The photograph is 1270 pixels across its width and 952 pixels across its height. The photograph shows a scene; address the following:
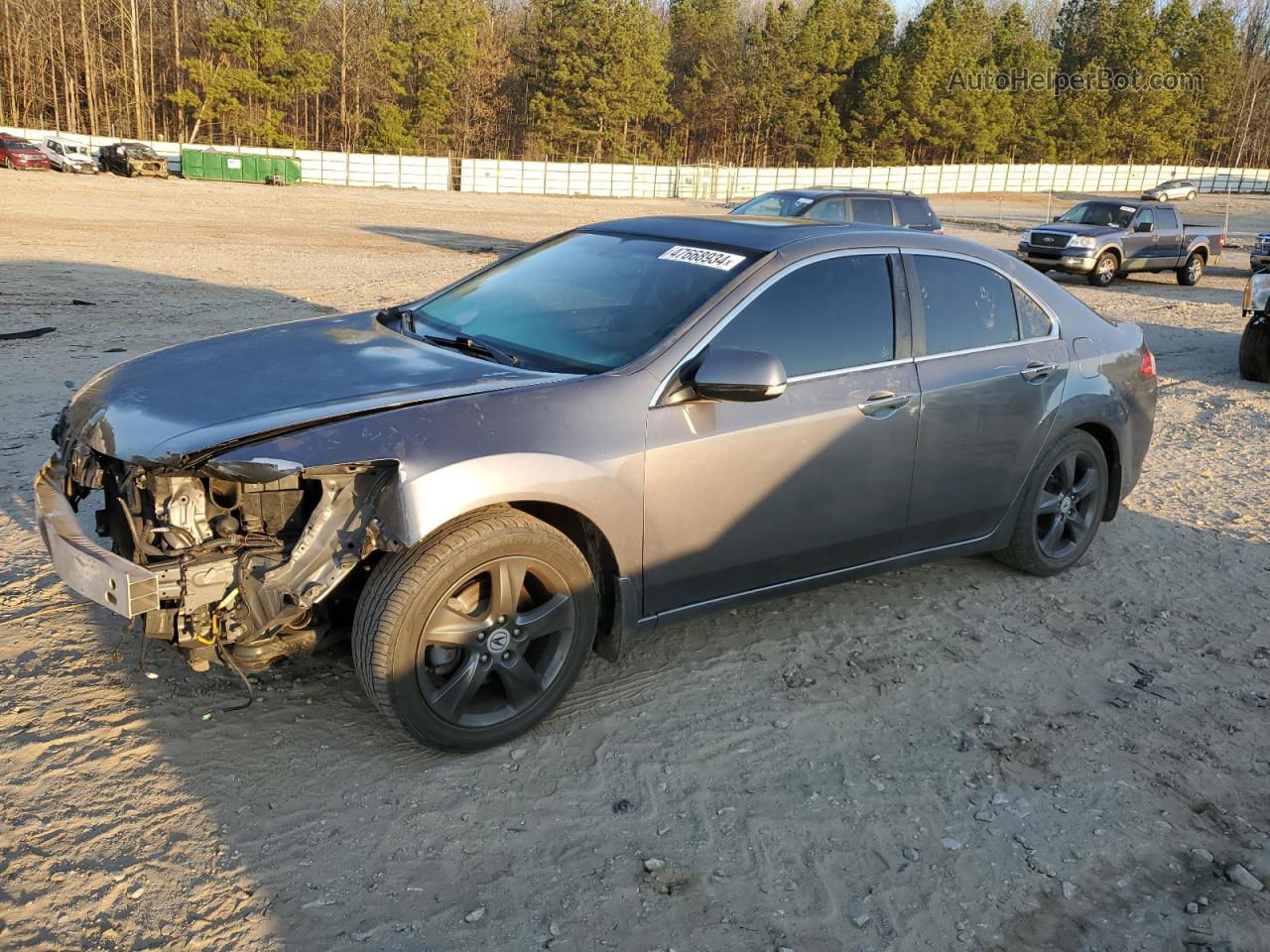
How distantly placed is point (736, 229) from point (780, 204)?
13192 millimetres

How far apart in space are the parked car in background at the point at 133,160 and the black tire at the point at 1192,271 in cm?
3753

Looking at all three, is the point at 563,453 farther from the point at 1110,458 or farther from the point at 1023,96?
the point at 1023,96

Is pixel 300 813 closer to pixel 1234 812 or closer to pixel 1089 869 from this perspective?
pixel 1089 869

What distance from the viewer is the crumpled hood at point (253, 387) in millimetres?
3234

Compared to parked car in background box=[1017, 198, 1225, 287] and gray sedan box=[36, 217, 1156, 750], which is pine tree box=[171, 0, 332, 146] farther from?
gray sedan box=[36, 217, 1156, 750]

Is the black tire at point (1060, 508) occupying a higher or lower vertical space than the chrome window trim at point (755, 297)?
lower

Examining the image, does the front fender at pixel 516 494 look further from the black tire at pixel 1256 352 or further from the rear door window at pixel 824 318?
the black tire at pixel 1256 352

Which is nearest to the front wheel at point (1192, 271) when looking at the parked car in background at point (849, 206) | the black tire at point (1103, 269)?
the black tire at point (1103, 269)

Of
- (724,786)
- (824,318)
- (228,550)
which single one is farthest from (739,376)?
(228,550)

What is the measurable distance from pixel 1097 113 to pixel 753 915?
9870 cm

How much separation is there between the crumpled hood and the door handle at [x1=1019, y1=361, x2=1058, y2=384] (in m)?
2.39

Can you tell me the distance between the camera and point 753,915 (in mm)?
2926

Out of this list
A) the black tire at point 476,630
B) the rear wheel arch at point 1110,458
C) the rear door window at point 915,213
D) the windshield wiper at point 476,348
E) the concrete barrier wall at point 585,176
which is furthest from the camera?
the concrete barrier wall at point 585,176

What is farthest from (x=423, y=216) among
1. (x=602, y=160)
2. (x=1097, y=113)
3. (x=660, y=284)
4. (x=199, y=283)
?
(x=1097, y=113)
